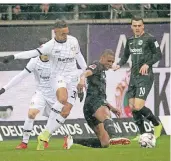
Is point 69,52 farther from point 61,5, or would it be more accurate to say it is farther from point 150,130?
point 150,130

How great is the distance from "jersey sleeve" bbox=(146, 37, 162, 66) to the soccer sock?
4.61ft

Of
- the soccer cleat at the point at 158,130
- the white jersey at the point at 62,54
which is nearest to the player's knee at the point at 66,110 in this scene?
the white jersey at the point at 62,54

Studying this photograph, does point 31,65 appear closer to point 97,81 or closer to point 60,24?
point 60,24

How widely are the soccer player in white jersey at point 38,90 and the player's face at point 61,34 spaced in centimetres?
24

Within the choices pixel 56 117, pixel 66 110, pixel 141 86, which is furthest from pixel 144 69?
pixel 56 117

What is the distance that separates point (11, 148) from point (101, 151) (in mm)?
940

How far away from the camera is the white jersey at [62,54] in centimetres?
1034

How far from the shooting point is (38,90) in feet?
35.7

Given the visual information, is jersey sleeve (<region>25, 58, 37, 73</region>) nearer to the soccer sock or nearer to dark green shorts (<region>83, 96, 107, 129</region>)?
the soccer sock

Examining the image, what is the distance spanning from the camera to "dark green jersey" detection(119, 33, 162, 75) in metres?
10.7

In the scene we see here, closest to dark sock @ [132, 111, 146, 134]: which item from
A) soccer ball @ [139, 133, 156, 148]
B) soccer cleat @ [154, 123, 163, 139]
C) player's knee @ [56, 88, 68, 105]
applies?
soccer cleat @ [154, 123, 163, 139]

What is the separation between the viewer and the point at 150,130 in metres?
11.3

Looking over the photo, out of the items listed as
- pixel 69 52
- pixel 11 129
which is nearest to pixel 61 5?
pixel 69 52

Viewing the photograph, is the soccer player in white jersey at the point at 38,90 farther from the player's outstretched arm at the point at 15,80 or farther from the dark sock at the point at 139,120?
the dark sock at the point at 139,120
